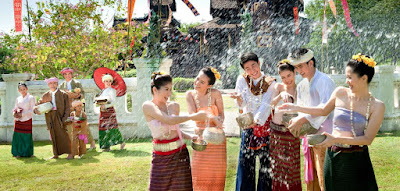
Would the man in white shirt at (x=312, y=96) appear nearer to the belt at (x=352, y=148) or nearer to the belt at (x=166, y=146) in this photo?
the belt at (x=352, y=148)

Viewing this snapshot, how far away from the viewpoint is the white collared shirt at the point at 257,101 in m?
4.37

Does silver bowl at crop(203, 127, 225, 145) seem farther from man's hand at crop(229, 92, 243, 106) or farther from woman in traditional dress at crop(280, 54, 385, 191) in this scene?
woman in traditional dress at crop(280, 54, 385, 191)

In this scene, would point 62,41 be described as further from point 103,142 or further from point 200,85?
point 200,85

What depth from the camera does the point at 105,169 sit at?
22.1ft

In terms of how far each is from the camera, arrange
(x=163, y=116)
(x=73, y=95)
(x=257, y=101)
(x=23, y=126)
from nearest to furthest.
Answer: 1. (x=163, y=116)
2. (x=257, y=101)
3. (x=73, y=95)
4. (x=23, y=126)

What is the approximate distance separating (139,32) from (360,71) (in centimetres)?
1128

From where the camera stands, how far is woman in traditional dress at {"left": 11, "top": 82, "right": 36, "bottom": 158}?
8.16 meters

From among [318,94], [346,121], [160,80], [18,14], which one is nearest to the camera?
[346,121]

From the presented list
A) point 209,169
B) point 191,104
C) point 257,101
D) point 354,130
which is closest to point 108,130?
point 191,104

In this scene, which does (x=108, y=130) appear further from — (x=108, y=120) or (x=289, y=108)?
(x=289, y=108)

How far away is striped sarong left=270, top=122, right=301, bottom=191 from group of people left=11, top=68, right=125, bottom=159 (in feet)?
15.7

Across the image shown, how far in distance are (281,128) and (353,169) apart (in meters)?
1.03

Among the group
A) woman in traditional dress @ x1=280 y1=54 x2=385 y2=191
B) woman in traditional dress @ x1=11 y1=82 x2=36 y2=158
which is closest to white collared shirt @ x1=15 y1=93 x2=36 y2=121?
woman in traditional dress @ x1=11 y1=82 x2=36 y2=158

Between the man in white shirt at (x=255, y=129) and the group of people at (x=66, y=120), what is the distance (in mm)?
4360
